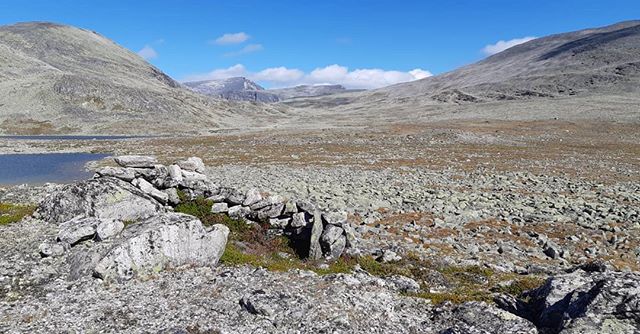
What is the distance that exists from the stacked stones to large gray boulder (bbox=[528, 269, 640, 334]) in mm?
8894

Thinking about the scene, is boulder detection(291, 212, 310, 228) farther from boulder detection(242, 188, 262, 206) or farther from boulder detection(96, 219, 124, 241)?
boulder detection(96, 219, 124, 241)

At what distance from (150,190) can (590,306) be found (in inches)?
826

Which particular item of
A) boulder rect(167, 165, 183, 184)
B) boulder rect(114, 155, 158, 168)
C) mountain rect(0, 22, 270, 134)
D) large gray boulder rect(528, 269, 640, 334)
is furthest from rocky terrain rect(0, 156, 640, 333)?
mountain rect(0, 22, 270, 134)

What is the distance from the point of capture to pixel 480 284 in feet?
60.7

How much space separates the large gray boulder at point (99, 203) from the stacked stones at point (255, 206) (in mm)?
1655

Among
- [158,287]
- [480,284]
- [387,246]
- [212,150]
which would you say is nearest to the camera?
[158,287]

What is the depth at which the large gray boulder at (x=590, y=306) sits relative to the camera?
39.9 feet

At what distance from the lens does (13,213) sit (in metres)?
24.4

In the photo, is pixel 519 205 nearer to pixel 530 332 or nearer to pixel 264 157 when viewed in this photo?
pixel 530 332

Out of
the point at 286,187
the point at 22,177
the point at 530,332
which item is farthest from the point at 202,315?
the point at 22,177

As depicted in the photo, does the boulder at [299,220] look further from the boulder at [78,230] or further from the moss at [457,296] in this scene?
the boulder at [78,230]

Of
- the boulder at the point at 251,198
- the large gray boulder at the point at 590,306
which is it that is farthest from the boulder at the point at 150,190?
the large gray boulder at the point at 590,306

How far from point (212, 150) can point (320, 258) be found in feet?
194

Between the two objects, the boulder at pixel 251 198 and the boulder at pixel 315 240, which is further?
the boulder at pixel 251 198
